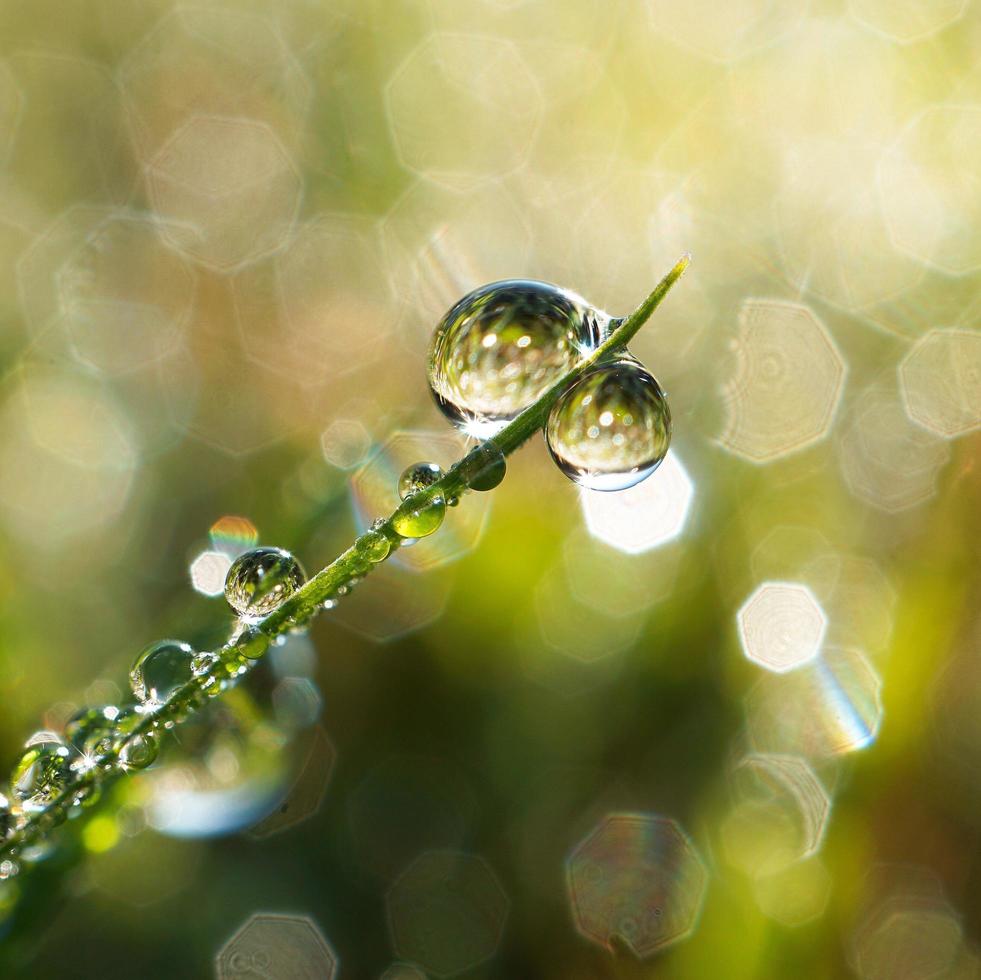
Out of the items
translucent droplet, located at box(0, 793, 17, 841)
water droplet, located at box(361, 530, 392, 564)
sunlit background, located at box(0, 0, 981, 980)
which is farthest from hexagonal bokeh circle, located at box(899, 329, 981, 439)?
translucent droplet, located at box(0, 793, 17, 841)

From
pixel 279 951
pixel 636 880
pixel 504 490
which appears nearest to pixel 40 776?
pixel 279 951

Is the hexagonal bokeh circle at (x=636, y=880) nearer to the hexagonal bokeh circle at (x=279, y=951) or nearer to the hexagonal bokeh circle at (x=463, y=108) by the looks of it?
the hexagonal bokeh circle at (x=279, y=951)

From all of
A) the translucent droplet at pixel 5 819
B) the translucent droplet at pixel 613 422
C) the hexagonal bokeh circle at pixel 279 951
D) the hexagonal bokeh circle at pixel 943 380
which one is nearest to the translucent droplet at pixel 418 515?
the translucent droplet at pixel 613 422

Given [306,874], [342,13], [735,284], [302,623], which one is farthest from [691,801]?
[342,13]

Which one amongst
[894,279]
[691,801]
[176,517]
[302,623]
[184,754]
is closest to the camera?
[302,623]

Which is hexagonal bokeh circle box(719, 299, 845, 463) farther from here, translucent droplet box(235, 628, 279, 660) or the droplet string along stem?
translucent droplet box(235, 628, 279, 660)

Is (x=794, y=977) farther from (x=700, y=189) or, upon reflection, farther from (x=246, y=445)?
(x=700, y=189)
